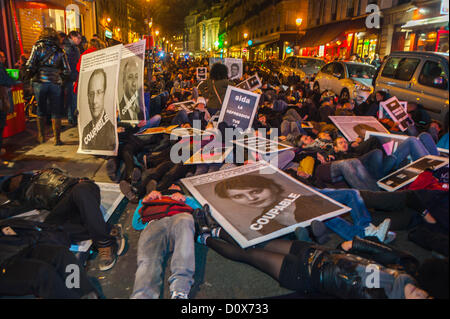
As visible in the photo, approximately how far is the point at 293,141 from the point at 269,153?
3.62 ft

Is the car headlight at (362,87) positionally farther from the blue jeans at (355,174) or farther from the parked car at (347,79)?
the blue jeans at (355,174)

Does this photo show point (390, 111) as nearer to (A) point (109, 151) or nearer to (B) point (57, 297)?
(A) point (109, 151)

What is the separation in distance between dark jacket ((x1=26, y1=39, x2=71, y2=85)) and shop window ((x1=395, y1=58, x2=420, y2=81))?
7684 mm

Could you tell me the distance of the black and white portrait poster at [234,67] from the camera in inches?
448

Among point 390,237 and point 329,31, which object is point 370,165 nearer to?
point 390,237

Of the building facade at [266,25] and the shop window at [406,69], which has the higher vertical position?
the building facade at [266,25]

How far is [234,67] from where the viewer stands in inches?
A: 452

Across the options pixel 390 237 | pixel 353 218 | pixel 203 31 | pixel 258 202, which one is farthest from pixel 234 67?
pixel 203 31

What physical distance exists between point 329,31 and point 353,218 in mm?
27497

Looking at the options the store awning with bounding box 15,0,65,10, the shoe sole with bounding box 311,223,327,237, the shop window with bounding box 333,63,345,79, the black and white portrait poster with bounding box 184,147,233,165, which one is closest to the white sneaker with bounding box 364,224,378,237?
the shoe sole with bounding box 311,223,327,237

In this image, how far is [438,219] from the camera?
1758 millimetres

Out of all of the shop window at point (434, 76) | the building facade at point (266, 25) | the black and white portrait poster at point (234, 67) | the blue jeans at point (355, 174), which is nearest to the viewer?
the blue jeans at point (355, 174)

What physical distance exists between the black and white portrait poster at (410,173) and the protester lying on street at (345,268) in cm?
156

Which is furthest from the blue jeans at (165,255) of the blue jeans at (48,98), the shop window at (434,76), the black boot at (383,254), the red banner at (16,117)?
the shop window at (434,76)
